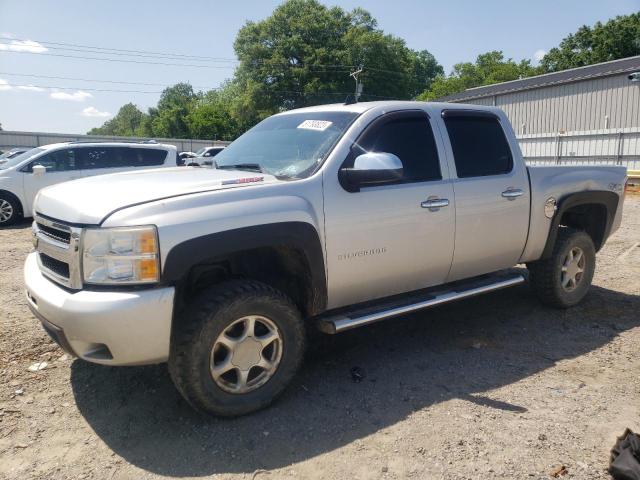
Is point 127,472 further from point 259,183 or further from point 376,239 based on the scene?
point 376,239

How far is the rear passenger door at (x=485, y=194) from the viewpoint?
13.6 ft

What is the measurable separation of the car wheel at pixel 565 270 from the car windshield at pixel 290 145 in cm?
259

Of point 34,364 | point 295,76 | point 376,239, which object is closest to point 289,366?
point 376,239

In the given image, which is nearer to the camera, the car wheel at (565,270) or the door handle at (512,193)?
the door handle at (512,193)

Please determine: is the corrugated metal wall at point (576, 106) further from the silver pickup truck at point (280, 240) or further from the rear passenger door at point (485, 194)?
the silver pickup truck at point (280, 240)

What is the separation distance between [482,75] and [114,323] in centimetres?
7748

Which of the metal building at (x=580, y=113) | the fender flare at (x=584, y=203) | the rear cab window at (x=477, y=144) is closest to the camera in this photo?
the rear cab window at (x=477, y=144)

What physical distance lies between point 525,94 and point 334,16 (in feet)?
91.0

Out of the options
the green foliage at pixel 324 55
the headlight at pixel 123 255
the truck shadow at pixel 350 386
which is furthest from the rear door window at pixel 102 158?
the green foliage at pixel 324 55

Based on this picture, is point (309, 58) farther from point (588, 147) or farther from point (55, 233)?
point (55, 233)

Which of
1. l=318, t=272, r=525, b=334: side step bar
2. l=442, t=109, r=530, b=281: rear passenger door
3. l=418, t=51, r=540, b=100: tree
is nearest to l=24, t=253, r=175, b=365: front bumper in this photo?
l=318, t=272, r=525, b=334: side step bar

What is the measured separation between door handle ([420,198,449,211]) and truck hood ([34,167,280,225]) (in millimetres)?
1150

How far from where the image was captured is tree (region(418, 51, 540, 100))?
62750mm

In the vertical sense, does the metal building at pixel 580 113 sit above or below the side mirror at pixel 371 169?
above
